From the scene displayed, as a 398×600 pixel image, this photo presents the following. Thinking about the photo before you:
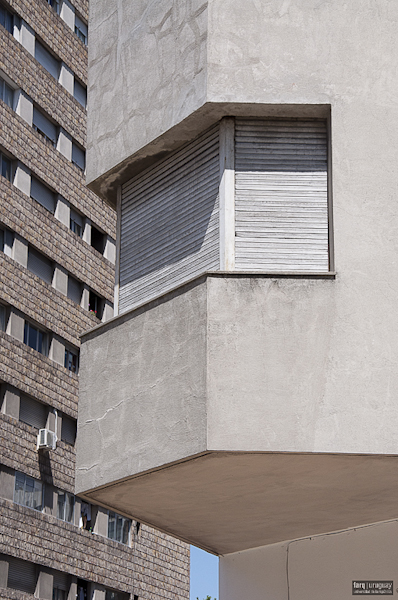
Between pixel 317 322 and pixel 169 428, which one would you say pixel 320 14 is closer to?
pixel 317 322

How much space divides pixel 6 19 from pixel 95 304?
38.8 ft

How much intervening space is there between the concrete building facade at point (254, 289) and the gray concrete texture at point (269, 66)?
0.02m

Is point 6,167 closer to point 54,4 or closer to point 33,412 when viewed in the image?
point 33,412

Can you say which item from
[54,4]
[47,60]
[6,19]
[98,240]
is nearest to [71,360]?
[98,240]

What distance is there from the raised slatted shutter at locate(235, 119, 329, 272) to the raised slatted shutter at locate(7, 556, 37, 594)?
25.6 meters

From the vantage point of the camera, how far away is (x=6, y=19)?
37.4 metres

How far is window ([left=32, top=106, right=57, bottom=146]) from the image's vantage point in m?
38.7

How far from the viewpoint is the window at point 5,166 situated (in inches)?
1410

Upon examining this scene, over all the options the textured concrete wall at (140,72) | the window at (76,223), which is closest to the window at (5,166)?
the window at (76,223)

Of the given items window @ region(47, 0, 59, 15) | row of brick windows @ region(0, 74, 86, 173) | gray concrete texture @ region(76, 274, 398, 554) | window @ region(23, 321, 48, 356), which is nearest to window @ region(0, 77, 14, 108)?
row of brick windows @ region(0, 74, 86, 173)

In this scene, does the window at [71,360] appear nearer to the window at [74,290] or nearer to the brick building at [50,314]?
the brick building at [50,314]

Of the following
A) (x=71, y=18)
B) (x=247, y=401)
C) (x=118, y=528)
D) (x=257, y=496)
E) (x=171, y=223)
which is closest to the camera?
(x=247, y=401)

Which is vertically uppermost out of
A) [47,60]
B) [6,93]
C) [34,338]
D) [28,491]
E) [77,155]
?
[47,60]

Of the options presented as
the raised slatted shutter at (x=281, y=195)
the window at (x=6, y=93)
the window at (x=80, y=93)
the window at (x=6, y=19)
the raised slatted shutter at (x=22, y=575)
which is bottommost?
the raised slatted shutter at (x=281, y=195)
